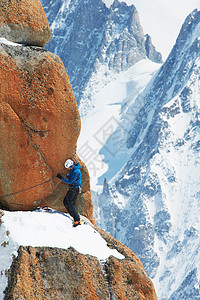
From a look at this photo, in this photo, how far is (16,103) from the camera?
11.6 m

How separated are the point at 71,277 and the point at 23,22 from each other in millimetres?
7151

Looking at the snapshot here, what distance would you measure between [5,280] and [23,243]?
1.00 meters

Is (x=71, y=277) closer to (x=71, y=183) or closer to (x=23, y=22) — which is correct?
(x=71, y=183)

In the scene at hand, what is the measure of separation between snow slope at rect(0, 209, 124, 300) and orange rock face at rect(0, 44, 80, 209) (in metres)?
0.84

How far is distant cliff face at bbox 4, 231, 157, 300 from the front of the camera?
32.4ft

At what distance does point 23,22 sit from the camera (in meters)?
12.1

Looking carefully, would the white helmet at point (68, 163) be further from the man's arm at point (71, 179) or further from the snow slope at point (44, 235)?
the snow slope at point (44, 235)

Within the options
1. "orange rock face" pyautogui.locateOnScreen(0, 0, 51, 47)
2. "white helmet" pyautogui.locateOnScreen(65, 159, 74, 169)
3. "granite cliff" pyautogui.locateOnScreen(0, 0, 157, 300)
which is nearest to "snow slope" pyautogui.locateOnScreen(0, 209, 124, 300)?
"granite cliff" pyautogui.locateOnScreen(0, 0, 157, 300)

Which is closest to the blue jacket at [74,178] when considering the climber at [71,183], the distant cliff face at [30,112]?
the climber at [71,183]

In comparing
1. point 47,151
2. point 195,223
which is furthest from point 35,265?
point 195,223

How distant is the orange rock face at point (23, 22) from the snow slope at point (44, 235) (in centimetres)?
499

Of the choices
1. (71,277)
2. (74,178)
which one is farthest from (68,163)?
(71,277)

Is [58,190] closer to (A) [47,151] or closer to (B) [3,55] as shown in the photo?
(A) [47,151]

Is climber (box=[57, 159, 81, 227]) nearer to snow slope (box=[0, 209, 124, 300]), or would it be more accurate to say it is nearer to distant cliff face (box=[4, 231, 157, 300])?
snow slope (box=[0, 209, 124, 300])
